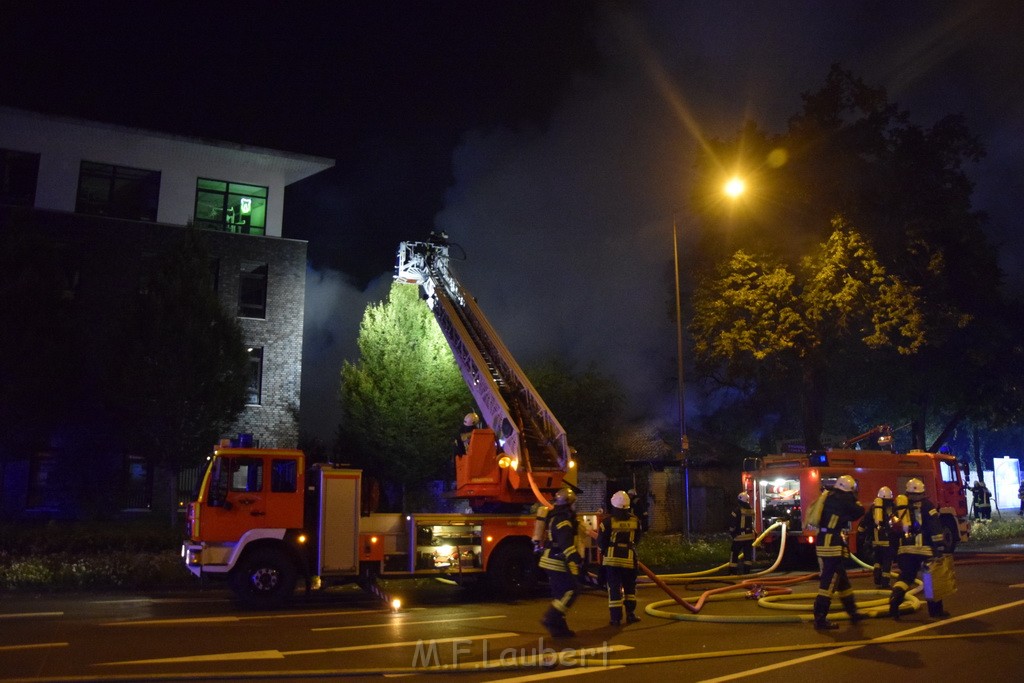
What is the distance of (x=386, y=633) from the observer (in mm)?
10094

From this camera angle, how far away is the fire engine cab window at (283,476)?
1318 cm

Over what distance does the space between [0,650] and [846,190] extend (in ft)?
68.9

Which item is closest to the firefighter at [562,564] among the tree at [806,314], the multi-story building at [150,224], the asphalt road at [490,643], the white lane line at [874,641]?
the asphalt road at [490,643]

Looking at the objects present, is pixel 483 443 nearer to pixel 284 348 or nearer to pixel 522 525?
pixel 522 525

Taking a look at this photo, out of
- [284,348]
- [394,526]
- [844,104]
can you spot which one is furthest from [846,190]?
[284,348]

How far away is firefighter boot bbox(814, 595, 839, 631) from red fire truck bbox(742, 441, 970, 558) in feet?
26.5

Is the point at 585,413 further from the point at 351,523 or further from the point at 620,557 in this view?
the point at 620,557

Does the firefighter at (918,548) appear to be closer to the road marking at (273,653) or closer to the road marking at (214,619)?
the road marking at (273,653)

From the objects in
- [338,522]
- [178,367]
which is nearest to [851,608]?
[338,522]

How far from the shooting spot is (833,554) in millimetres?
9969

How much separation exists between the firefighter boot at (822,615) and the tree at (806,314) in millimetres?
13420

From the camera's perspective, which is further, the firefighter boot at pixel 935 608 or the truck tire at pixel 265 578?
the truck tire at pixel 265 578

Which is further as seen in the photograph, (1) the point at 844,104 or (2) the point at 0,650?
(1) the point at 844,104

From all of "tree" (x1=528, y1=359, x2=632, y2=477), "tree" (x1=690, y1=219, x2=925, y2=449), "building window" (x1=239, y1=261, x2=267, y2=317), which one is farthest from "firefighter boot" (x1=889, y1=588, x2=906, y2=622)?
"building window" (x1=239, y1=261, x2=267, y2=317)
